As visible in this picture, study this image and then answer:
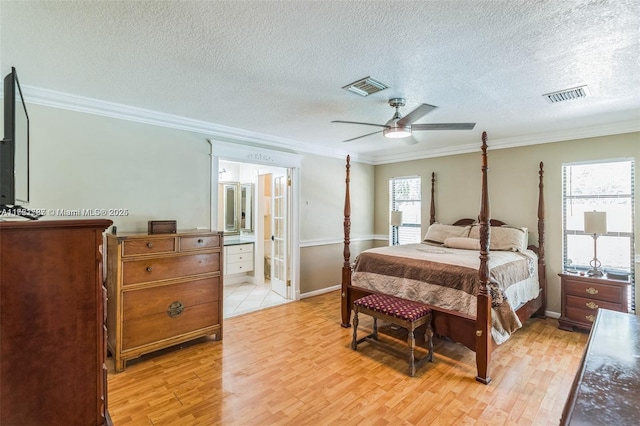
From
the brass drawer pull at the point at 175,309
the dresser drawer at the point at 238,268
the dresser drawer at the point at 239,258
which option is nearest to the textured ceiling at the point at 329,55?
the brass drawer pull at the point at 175,309

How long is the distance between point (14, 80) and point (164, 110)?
80.3 inches

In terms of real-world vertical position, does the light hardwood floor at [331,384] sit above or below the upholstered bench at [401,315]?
below

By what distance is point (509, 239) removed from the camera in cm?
396

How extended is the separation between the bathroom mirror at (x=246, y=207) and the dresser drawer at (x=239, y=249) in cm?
44

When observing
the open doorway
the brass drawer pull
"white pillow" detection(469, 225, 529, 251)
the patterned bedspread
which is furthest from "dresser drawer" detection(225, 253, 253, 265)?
"white pillow" detection(469, 225, 529, 251)

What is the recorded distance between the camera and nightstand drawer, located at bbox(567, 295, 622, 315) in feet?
10.8

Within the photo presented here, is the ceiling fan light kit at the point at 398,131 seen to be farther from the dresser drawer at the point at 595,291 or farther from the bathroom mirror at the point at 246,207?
the bathroom mirror at the point at 246,207

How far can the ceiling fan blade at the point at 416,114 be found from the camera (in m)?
2.42

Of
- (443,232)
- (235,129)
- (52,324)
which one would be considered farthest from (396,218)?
(52,324)

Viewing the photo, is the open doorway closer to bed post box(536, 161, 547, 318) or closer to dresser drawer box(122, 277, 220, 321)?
dresser drawer box(122, 277, 220, 321)

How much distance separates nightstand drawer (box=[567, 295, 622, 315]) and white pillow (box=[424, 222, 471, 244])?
1405 mm

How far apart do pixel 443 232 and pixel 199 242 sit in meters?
3.55

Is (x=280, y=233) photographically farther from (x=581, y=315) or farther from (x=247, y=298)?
(x=581, y=315)

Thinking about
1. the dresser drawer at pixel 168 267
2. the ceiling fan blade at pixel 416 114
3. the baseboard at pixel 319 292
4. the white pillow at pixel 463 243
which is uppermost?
the ceiling fan blade at pixel 416 114
